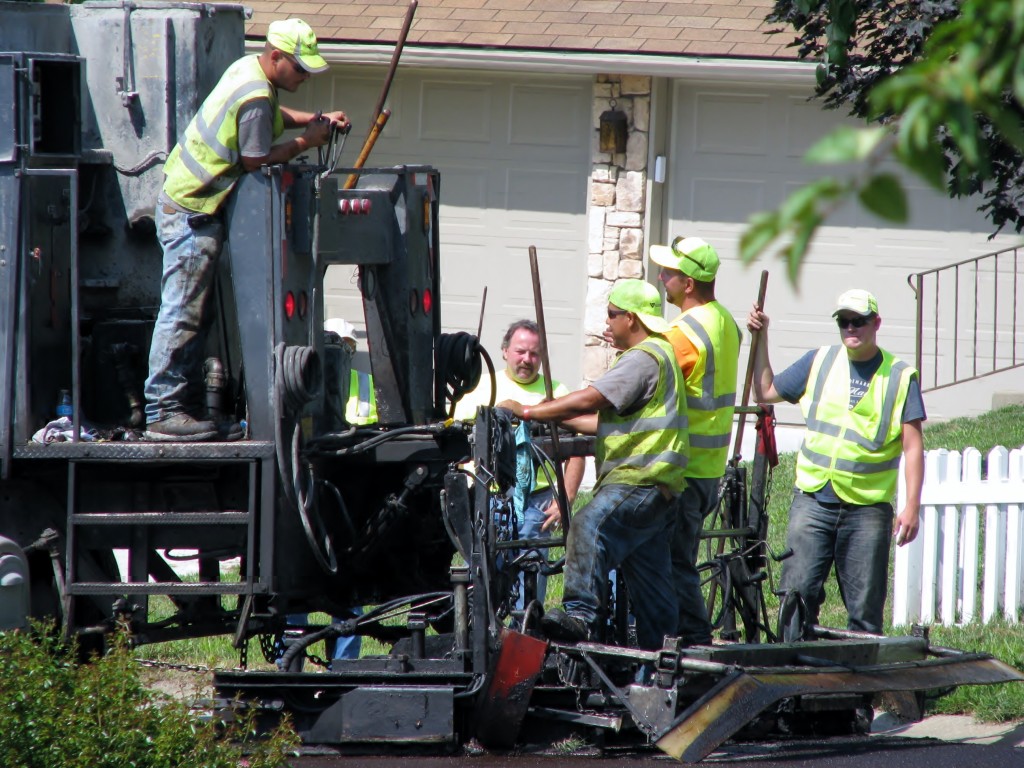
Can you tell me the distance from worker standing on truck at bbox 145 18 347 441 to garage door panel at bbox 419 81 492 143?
309 inches

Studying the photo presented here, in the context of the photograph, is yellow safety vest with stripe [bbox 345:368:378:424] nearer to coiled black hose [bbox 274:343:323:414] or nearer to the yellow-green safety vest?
the yellow-green safety vest

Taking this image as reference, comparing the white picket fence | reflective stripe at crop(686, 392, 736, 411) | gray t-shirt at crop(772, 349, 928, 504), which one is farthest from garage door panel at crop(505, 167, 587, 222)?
reflective stripe at crop(686, 392, 736, 411)

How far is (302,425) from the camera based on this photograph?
5.70m

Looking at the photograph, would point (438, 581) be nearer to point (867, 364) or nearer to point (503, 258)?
point (867, 364)

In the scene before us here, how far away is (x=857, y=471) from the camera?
683cm

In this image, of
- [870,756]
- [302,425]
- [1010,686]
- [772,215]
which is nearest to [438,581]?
[302,425]

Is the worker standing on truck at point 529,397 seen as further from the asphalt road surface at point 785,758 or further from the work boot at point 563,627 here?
the asphalt road surface at point 785,758

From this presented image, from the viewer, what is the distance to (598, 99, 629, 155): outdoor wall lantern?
12.9 m

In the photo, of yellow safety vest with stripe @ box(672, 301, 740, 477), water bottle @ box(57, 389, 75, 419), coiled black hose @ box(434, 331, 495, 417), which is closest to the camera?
water bottle @ box(57, 389, 75, 419)

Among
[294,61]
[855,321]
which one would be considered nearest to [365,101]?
[855,321]

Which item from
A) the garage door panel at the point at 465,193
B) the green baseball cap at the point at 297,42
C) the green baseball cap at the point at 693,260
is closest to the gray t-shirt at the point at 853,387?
the green baseball cap at the point at 693,260

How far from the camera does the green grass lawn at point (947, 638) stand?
6.82 m

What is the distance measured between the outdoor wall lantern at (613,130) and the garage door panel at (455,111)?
119 centimetres

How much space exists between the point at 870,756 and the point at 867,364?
203cm
